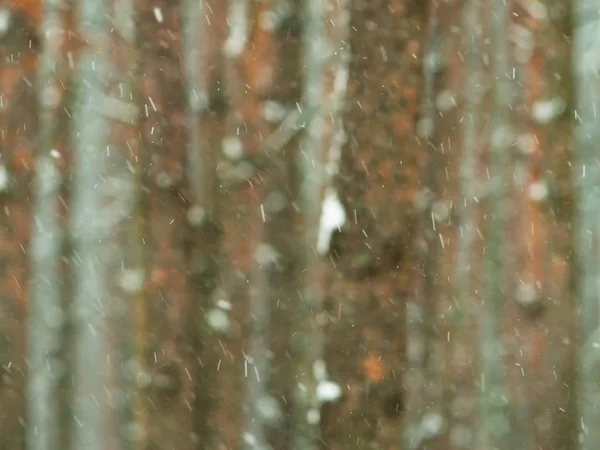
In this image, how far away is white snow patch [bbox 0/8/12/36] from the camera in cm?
56

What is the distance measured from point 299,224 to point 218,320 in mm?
133

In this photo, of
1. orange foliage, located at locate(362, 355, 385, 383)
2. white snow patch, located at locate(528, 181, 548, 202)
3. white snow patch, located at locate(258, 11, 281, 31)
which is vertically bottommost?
orange foliage, located at locate(362, 355, 385, 383)

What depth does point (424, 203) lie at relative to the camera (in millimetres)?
598

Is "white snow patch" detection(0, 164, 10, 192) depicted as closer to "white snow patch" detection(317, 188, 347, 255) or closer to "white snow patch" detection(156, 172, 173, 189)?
"white snow patch" detection(156, 172, 173, 189)

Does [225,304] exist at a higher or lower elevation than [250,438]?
higher

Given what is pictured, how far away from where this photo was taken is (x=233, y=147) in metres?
0.58

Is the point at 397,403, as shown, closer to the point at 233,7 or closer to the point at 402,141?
the point at 402,141

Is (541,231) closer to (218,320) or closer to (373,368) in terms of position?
(373,368)

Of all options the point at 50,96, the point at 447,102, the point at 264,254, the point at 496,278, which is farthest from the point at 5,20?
the point at 496,278

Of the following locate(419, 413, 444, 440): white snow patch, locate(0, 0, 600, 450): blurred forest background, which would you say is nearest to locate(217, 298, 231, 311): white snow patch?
locate(0, 0, 600, 450): blurred forest background

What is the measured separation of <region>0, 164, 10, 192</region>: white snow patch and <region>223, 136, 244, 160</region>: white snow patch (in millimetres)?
221

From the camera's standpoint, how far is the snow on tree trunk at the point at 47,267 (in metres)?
0.56

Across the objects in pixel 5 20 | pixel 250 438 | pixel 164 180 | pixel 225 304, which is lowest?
pixel 250 438

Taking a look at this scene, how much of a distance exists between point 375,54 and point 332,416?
0.39m
